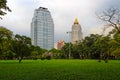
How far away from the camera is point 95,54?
146125mm

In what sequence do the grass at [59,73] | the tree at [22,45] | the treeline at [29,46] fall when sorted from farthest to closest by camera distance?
the tree at [22,45] → the treeline at [29,46] → the grass at [59,73]

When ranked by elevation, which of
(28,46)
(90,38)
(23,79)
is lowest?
(23,79)

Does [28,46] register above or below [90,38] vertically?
below

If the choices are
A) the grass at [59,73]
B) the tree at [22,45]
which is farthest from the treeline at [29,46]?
the grass at [59,73]

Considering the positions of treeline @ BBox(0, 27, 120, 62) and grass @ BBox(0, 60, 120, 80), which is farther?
treeline @ BBox(0, 27, 120, 62)

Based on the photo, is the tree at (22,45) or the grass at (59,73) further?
the tree at (22,45)

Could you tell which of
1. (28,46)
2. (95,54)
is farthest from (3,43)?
(95,54)

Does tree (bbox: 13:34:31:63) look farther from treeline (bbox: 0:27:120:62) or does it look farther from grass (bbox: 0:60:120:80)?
grass (bbox: 0:60:120:80)

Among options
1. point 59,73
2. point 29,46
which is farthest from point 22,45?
point 59,73

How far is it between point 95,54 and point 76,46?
1388cm

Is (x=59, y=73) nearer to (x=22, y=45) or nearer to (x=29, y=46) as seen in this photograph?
(x=22, y=45)

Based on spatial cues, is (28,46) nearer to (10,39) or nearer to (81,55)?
(10,39)

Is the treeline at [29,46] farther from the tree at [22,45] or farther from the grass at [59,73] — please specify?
the grass at [59,73]

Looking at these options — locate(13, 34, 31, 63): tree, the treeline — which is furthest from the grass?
locate(13, 34, 31, 63): tree
